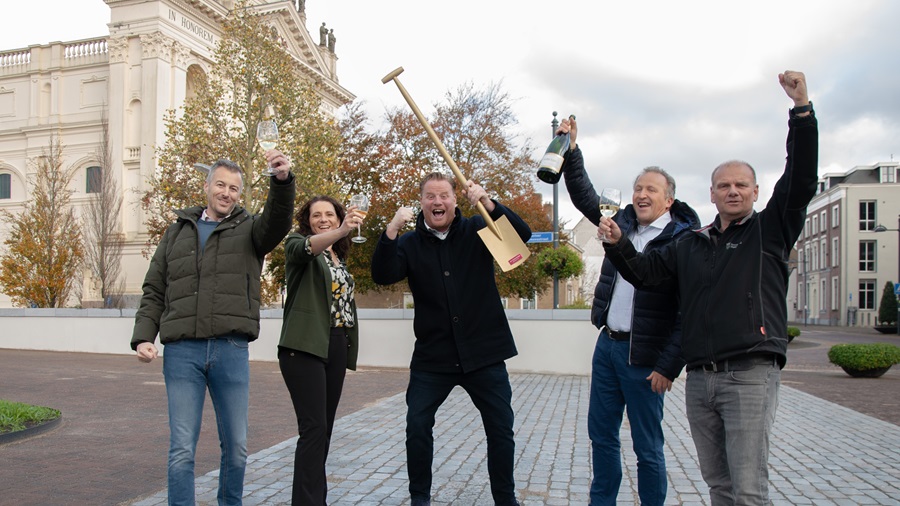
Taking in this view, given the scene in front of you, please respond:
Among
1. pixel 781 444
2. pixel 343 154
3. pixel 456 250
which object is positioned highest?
pixel 343 154

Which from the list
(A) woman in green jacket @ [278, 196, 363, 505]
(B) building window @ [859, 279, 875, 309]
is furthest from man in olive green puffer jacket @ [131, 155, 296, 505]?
(B) building window @ [859, 279, 875, 309]

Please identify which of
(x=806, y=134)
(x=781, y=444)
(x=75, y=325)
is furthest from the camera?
(x=75, y=325)

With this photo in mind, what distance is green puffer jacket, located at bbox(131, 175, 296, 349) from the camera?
13.2ft

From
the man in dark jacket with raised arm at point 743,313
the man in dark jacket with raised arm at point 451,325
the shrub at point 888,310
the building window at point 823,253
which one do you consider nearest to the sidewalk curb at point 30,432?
the man in dark jacket with raised arm at point 451,325

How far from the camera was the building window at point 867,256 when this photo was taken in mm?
61750

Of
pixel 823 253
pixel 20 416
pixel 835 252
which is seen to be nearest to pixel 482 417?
pixel 20 416

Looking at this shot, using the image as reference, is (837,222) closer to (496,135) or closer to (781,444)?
(496,135)

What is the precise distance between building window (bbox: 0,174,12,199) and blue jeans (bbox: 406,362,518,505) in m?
43.2

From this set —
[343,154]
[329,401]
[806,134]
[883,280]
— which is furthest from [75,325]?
Answer: [883,280]

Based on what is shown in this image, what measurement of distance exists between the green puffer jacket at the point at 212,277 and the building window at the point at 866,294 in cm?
6810

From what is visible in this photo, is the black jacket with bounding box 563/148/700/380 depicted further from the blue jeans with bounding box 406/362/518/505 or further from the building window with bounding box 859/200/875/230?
the building window with bounding box 859/200/875/230

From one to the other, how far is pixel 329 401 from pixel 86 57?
39.4 m

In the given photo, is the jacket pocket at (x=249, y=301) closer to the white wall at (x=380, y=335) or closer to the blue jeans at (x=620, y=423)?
the blue jeans at (x=620, y=423)

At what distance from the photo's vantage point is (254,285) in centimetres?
425
